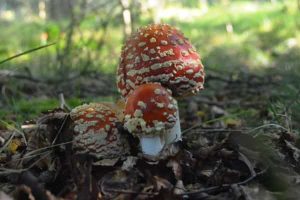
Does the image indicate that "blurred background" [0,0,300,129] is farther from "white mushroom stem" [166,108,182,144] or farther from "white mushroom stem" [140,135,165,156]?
"white mushroom stem" [140,135,165,156]

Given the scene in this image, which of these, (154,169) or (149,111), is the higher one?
(149,111)

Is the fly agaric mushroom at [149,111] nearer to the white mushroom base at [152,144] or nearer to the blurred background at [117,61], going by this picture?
the white mushroom base at [152,144]

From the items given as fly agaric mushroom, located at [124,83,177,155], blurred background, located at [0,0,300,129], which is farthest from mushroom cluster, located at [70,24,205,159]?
blurred background, located at [0,0,300,129]

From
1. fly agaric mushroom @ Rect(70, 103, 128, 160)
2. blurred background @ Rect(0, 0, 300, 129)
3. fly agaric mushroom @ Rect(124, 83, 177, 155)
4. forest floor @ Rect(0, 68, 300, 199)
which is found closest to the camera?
forest floor @ Rect(0, 68, 300, 199)

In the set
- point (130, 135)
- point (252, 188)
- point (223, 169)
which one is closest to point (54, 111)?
point (130, 135)

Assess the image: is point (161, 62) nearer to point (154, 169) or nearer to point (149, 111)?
point (149, 111)

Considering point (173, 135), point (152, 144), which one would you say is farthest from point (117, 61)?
point (152, 144)

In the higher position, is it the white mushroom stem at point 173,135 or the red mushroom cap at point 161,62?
the red mushroom cap at point 161,62

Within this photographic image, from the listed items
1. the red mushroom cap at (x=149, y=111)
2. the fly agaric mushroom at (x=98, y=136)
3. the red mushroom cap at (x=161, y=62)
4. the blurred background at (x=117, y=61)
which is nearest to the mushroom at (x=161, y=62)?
the red mushroom cap at (x=161, y=62)
